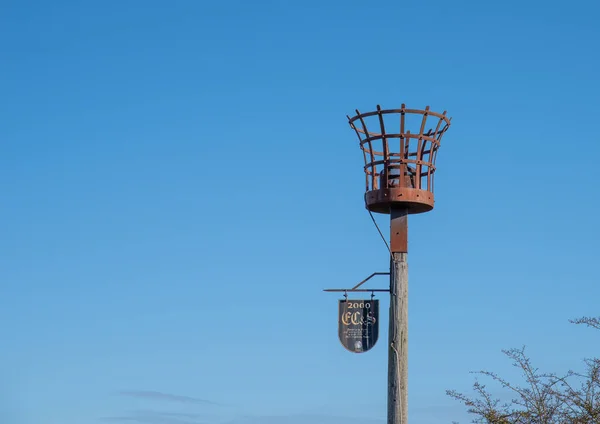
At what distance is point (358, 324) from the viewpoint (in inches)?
449

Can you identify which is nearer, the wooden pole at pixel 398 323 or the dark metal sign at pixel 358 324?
the wooden pole at pixel 398 323

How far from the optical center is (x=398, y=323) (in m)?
11.3

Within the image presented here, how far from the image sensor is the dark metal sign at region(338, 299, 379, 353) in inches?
448

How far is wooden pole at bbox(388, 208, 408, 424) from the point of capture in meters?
11.1

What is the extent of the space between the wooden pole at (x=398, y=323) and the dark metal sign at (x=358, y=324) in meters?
0.20

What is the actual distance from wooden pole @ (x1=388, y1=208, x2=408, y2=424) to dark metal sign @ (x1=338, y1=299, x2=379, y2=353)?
7.8 inches

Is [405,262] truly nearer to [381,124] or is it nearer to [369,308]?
[369,308]

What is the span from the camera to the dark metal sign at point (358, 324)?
11.4m

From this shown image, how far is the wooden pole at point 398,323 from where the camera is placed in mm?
11109

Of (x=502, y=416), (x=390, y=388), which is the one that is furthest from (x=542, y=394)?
(x=390, y=388)

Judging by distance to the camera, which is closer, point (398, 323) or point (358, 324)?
point (398, 323)

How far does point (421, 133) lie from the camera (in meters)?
11.5

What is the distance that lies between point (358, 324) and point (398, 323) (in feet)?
1.47

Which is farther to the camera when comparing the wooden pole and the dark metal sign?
the dark metal sign
